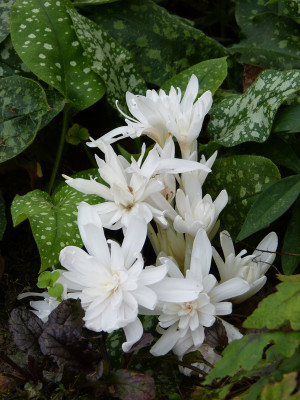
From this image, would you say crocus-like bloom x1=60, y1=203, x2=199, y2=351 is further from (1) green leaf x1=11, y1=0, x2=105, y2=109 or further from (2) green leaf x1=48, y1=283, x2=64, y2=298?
(1) green leaf x1=11, y1=0, x2=105, y2=109

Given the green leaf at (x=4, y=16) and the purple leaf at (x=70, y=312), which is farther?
the green leaf at (x=4, y=16)

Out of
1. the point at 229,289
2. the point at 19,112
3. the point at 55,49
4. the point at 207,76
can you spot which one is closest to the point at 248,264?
the point at 229,289

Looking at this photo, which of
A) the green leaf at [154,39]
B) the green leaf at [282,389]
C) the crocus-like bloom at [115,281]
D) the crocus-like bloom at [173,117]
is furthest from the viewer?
the green leaf at [154,39]

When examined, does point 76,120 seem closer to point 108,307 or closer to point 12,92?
point 12,92

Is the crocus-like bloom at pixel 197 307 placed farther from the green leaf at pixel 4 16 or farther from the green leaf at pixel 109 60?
the green leaf at pixel 4 16

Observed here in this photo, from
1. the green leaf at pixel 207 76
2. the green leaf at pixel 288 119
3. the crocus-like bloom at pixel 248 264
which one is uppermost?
the green leaf at pixel 207 76

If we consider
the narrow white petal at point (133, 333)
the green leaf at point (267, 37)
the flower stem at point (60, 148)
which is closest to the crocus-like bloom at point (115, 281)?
→ the narrow white petal at point (133, 333)

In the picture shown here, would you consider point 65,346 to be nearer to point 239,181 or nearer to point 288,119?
point 239,181
